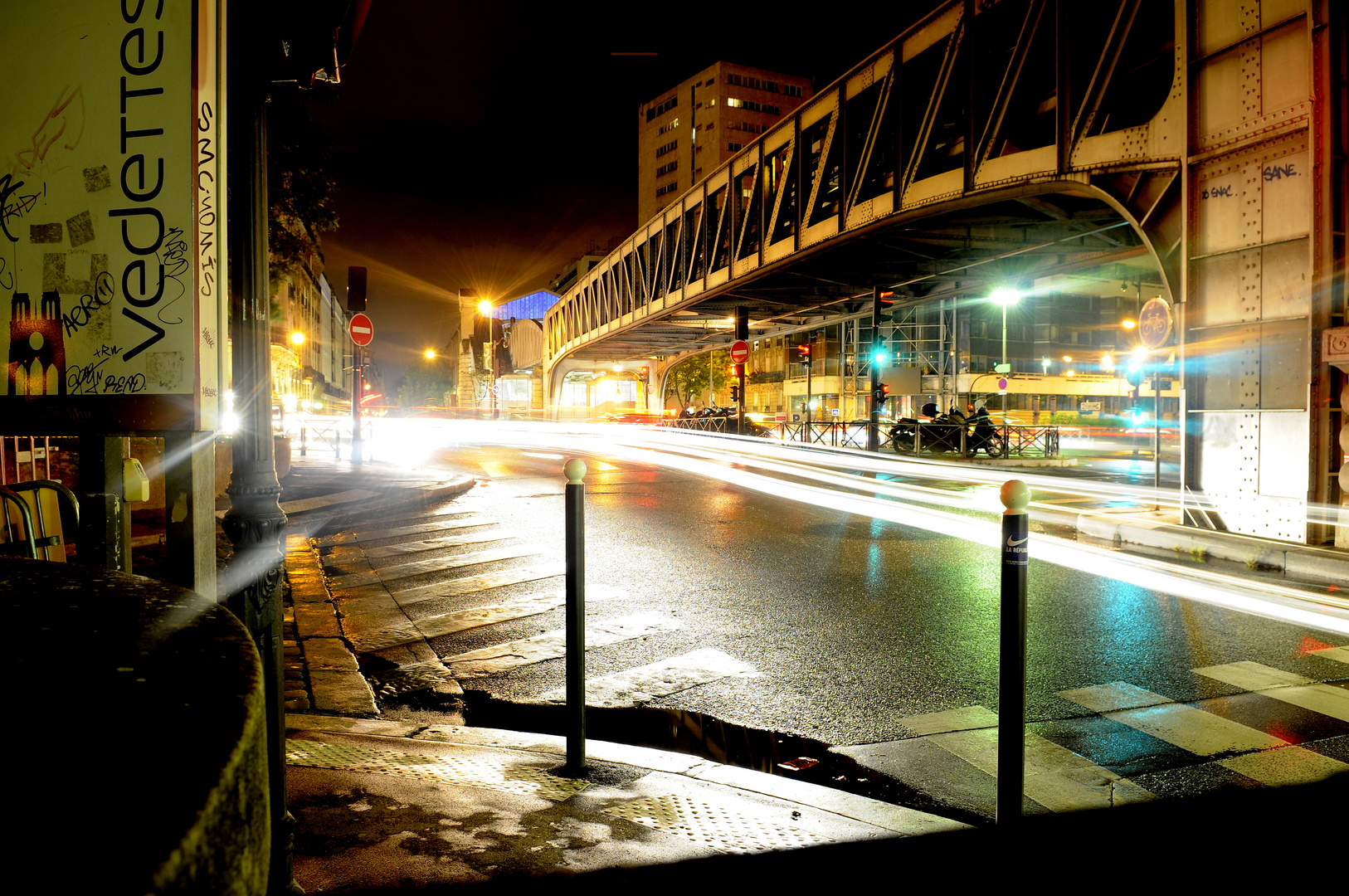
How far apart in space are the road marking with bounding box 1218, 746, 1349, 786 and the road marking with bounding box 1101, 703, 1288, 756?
8 centimetres

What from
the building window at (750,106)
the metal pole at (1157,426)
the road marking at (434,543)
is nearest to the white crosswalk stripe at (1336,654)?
the metal pole at (1157,426)

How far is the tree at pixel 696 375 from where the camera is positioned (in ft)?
241

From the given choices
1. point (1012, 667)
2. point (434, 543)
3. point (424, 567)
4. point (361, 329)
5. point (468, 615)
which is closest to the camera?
point (1012, 667)

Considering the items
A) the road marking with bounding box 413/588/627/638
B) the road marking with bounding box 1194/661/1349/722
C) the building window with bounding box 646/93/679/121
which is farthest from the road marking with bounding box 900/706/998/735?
the building window with bounding box 646/93/679/121

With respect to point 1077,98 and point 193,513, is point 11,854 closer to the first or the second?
point 193,513

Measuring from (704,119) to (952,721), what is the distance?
126468 mm

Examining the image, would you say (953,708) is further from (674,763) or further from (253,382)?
(253,382)

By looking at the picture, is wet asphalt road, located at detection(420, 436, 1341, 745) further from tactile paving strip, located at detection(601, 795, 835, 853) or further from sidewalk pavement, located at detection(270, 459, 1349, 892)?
tactile paving strip, located at detection(601, 795, 835, 853)

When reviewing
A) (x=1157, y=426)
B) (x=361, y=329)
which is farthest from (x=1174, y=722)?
(x=361, y=329)

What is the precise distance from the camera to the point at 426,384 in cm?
17650

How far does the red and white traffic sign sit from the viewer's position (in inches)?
751

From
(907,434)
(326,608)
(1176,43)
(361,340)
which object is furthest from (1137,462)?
(326,608)

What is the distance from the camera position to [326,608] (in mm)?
A: 6637

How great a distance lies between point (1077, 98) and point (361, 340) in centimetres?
1605
